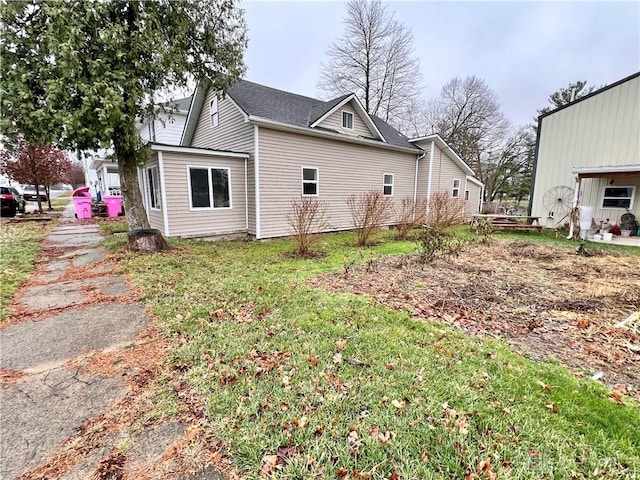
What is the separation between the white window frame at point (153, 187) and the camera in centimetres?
891

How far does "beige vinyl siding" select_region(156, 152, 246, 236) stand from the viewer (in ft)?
27.7

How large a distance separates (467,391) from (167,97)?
877cm

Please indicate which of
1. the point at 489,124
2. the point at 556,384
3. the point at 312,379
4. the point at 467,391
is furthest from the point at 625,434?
the point at 489,124

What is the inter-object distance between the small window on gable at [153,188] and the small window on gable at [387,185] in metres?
9.29

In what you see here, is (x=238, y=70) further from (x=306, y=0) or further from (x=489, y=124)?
(x=489, y=124)

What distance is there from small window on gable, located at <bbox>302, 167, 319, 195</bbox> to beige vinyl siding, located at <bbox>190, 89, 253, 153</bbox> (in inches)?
85.0

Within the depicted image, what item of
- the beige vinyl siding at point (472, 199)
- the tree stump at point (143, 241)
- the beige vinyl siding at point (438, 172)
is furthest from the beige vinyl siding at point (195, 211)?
the beige vinyl siding at point (472, 199)

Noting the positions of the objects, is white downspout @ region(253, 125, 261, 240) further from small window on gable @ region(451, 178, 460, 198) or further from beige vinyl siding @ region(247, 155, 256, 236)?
small window on gable @ region(451, 178, 460, 198)

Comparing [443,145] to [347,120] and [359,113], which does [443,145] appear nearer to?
[359,113]

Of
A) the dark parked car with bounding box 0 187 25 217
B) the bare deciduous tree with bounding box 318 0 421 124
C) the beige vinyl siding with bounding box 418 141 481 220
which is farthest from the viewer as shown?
the bare deciduous tree with bounding box 318 0 421 124

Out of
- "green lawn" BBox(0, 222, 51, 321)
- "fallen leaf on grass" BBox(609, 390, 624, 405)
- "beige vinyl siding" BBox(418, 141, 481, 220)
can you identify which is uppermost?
"beige vinyl siding" BBox(418, 141, 481, 220)

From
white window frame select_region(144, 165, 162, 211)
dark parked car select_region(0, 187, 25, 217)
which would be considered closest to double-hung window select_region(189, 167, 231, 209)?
white window frame select_region(144, 165, 162, 211)

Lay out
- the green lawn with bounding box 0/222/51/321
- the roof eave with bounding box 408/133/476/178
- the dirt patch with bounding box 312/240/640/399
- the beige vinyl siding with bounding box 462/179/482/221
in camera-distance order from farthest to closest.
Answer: the beige vinyl siding with bounding box 462/179/482/221 < the roof eave with bounding box 408/133/476/178 < the green lawn with bounding box 0/222/51/321 < the dirt patch with bounding box 312/240/640/399

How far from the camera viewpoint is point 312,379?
8.22 ft
